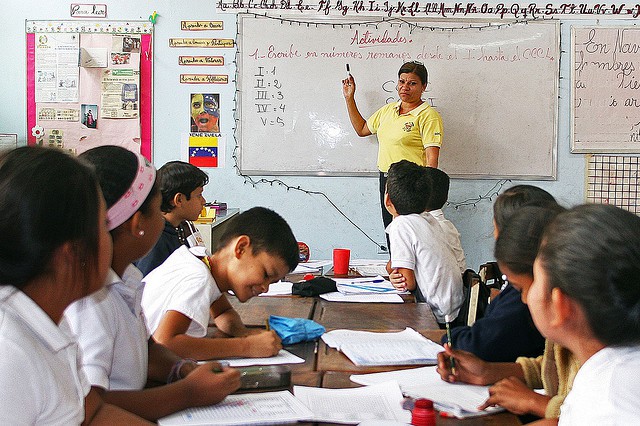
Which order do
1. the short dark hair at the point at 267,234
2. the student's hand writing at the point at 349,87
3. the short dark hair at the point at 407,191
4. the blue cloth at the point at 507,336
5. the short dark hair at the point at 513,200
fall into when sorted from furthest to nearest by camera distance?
the student's hand writing at the point at 349,87 → the short dark hair at the point at 407,191 → the short dark hair at the point at 513,200 → the short dark hair at the point at 267,234 → the blue cloth at the point at 507,336

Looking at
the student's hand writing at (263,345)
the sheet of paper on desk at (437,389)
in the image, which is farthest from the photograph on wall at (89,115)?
the sheet of paper on desk at (437,389)

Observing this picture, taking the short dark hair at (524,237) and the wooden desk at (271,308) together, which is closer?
the short dark hair at (524,237)

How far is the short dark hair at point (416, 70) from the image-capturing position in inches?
183

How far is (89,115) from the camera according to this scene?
5.08 m

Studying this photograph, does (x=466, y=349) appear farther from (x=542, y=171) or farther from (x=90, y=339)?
(x=542, y=171)

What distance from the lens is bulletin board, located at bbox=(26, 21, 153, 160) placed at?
198 inches

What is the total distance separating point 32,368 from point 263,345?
77 centimetres

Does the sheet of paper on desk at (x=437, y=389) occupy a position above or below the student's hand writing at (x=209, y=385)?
below

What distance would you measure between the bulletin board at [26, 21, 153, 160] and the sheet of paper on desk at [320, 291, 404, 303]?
2927 millimetres

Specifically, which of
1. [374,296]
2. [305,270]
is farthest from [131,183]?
[305,270]

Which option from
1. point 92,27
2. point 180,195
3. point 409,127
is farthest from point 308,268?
point 92,27

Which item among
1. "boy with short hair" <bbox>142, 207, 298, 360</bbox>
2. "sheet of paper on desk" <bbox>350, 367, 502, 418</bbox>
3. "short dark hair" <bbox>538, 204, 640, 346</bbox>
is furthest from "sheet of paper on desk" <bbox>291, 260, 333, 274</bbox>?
"short dark hair" <bbox>538, 204, 640, 346</bbox>

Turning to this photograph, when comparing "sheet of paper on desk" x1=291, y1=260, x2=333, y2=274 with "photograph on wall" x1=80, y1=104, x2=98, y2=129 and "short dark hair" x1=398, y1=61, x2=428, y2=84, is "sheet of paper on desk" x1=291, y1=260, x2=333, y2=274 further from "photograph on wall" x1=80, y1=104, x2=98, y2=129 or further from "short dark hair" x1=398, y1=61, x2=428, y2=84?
"photograph on wall" x1=80, y1=104, x2=98, y2=129

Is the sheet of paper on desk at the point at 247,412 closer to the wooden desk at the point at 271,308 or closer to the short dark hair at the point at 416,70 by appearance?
the wooden desk at the point at 271,308
